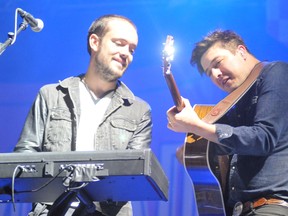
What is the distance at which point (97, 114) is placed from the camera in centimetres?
260

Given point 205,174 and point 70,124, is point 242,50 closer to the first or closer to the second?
point 205,174

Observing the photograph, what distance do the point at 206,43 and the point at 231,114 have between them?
0.61 metres

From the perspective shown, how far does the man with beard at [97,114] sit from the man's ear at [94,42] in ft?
0.31

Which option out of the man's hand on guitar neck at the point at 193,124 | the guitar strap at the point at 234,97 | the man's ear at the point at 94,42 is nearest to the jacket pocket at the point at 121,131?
the man's hand on guitar neck at the point at 193,124

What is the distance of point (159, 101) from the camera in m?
3.12

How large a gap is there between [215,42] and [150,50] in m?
0.46

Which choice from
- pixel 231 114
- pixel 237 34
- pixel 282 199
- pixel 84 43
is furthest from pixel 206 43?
pixel 282 199

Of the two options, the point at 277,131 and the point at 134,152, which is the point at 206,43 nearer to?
the point at 277,131

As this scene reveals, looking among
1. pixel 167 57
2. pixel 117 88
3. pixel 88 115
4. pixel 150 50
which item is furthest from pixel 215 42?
pixel 88 115

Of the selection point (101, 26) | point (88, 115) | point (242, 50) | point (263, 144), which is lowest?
point (263, 144)

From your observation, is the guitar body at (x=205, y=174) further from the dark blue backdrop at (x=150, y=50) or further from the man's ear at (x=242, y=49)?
the man's ear at (x=242, y=49)

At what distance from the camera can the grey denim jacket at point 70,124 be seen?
97.2 inches

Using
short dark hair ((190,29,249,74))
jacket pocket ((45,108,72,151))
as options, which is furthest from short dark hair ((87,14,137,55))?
jacket pocket ((45,108,72,151))

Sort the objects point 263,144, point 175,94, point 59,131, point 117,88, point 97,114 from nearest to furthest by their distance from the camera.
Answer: point 263,144, point 175,94, point 59,131, point 97,114, point 117,88
